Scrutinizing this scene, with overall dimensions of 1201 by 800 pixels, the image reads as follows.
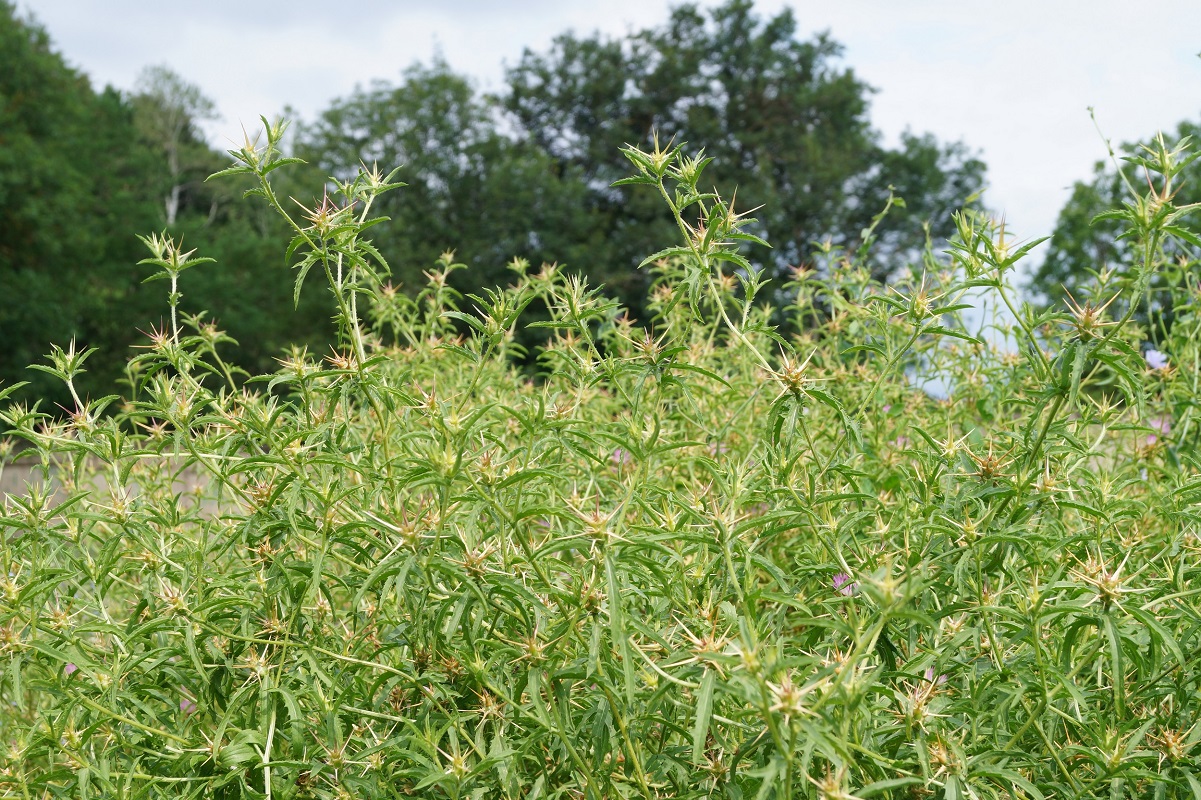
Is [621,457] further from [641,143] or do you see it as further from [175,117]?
[175,117]

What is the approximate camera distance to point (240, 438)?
6.09ft

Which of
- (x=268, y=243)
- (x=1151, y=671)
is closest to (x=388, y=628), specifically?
(x=1151, y=671)

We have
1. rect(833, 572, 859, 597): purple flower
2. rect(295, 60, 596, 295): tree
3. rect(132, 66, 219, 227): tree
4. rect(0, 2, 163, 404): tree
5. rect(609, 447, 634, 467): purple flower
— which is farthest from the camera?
rect(132, 66, 219, 227): tree

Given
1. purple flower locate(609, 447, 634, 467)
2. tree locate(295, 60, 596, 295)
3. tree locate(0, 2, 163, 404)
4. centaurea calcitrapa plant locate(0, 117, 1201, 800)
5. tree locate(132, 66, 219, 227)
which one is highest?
tree locate(132, 66, 219, 227)

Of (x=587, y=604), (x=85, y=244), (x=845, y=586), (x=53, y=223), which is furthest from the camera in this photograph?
(x=85, y=244)

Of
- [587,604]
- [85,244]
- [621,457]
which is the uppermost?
[85,244]

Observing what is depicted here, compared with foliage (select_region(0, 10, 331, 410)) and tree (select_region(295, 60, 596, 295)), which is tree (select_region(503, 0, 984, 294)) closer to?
tree (select_region(295, 60, 596, 295))

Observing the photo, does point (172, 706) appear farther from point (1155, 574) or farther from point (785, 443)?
point (1155, 574)

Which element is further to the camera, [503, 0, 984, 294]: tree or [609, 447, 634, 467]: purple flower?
[503, 0, 984, 294]: tree

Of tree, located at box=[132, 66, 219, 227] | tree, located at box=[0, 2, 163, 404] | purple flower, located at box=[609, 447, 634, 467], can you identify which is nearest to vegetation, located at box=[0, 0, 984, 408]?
tree, located at box=[0, 2, 163, 404]

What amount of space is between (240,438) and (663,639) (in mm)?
915

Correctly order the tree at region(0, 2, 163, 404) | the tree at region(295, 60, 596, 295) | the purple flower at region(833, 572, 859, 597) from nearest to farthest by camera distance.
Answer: the purple flower at region(833, 572, 859, 597) → the tree at region(0, 2, 163, 404) → the tree at region(295, 60, 596, 295)

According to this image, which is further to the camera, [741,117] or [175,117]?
[175,117]

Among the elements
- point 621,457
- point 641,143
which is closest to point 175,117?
point 641,143
